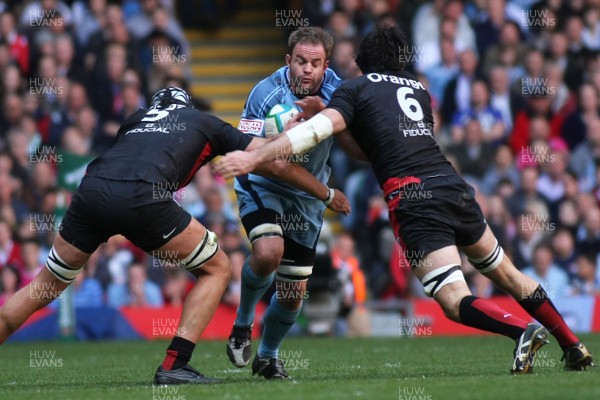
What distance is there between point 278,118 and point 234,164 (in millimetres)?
1411

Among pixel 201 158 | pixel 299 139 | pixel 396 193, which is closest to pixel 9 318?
pixel 201 158

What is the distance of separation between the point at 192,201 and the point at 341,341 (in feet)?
11.5

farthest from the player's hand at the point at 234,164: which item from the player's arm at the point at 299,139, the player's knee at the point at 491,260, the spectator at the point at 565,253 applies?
the spectator at the point at 565,253

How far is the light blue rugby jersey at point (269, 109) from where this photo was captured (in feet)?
31.8

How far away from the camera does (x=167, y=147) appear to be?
854 cm

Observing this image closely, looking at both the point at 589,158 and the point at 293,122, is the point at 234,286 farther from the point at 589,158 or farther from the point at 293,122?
the point at 293,122

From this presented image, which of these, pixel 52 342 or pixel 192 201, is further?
pixel 192 201

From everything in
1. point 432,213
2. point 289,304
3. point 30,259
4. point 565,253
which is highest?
point 432,213

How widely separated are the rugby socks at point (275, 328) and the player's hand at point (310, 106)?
162 centimetres

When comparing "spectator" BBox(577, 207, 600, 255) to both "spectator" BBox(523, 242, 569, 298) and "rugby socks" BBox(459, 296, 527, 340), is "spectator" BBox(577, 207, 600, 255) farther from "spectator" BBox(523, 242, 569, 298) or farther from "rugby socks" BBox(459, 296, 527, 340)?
"rugby socks" BBox(459, 296, 527, 340)

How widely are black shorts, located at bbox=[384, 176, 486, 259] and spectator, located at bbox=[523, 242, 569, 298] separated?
316 inches

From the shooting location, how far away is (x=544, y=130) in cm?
1833

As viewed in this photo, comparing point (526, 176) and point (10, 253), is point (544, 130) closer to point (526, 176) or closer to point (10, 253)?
point (526, 176)

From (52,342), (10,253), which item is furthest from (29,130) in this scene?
(52,342)
